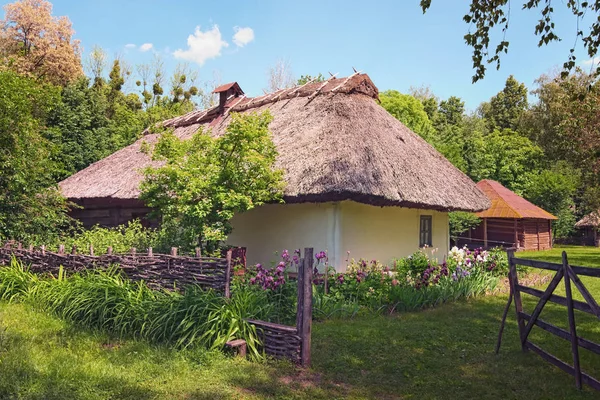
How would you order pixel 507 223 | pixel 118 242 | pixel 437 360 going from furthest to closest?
pixel 507 223, pixel 118 242, pixel 437 360

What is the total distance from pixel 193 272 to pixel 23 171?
6.05 meters

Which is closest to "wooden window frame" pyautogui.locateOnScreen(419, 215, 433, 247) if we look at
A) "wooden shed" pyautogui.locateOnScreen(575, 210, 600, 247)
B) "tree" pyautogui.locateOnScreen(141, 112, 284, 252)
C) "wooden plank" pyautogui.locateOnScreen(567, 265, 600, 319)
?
"tree" pyautogui.locateOnScreen(141, 112, 284, 252)

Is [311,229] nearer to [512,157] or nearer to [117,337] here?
[117,337]

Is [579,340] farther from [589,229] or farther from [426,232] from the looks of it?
[589,229]

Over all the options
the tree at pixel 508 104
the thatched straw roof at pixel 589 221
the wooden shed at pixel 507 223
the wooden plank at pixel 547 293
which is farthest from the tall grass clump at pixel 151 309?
the tree at pixel 508 104

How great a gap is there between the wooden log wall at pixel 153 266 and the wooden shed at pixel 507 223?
75.5 ft

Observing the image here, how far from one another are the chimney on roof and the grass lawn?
38.4 ft

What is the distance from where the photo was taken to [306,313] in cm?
543

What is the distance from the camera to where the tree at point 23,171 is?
34.2 ft

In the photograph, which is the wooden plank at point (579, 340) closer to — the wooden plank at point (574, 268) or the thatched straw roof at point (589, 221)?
the wooden plank at point (574, 268)

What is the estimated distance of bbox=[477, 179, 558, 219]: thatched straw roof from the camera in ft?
87.9

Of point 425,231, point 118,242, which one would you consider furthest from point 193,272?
point 425,231

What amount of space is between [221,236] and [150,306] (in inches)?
139

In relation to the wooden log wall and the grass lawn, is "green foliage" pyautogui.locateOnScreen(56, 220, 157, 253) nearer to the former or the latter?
the wooden log wall
